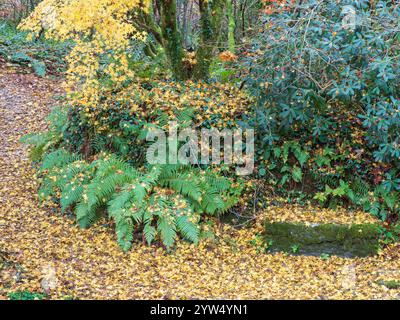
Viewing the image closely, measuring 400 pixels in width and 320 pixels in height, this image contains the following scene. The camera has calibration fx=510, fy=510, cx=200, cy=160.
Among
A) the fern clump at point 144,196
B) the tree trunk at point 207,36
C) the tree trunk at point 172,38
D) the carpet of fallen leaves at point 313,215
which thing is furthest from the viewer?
the tree trunk at point 207,36

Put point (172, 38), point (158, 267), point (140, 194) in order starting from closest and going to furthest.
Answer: point (158, 267), point (140, 194), point (172, 38)

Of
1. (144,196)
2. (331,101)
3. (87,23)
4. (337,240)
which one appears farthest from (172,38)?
(337,240)

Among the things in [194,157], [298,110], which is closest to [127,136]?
[194,157]

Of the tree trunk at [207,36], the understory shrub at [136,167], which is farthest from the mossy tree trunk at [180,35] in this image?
the understory shrub at [136,167]

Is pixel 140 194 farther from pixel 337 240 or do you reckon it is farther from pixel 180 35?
pixel 180 35

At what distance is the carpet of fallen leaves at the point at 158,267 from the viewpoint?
5715mm

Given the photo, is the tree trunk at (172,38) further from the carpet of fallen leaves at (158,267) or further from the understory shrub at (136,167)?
the carpet of fallen leaves at (158,267)

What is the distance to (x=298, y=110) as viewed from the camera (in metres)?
7.15

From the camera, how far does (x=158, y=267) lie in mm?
6332

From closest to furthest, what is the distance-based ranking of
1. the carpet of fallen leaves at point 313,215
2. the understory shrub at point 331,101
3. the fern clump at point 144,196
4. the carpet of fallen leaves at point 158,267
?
1. the carpet of fallen leaves at point 158,267
2. the understory shrub at point 331,101
3. the fern clump at point 144,196
4. the carpet of fallen leaves at point 313,215

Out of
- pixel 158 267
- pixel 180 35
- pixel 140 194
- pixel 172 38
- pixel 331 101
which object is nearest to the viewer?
pixel 158 267

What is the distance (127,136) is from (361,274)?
3.89 meters

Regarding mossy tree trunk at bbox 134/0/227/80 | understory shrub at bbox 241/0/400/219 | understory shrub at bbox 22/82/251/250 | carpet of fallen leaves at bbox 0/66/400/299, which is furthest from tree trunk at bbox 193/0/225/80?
carpet of fallen leaves at bbox 0/66/400/299

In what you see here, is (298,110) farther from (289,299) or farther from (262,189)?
(289,299)
